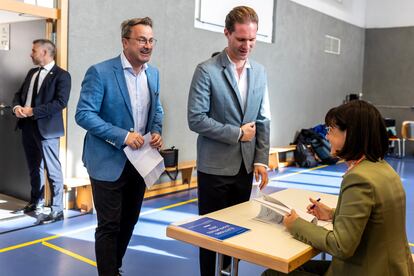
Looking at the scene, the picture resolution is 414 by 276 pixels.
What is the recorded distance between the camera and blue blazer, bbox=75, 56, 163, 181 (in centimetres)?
→ 240

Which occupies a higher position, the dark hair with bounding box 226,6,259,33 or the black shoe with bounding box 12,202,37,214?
the dark hair with bounding box 226,6,259,33

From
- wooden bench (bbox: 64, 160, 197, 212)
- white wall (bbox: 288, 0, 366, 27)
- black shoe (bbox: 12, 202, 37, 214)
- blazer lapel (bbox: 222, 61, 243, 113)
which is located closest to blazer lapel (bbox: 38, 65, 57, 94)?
wooden bench (bbox: 64, 160, 197, 212)

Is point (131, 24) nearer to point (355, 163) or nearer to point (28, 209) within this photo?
point (355, 163)

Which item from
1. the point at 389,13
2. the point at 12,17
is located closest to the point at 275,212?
the point at 12,17

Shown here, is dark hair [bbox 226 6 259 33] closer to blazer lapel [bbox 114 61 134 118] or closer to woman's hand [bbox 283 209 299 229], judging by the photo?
blazer lapel [bbox 114 61 134 118]

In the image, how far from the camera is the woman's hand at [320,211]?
6.34 feet

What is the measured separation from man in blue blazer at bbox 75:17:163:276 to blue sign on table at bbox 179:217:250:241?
785 millimetres

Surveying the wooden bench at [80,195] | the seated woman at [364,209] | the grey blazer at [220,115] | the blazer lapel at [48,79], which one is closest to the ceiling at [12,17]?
→ the blazer lapel at [48,79]

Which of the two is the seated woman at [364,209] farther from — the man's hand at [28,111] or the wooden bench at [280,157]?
the wooden bench at [280,157]

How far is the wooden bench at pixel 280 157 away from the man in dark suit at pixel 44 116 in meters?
3.97

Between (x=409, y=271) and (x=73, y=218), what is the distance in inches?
137

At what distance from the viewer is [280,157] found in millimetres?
8312

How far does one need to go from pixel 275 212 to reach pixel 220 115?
2.54ft

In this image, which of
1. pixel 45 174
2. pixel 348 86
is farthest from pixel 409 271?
pixel 348 86
